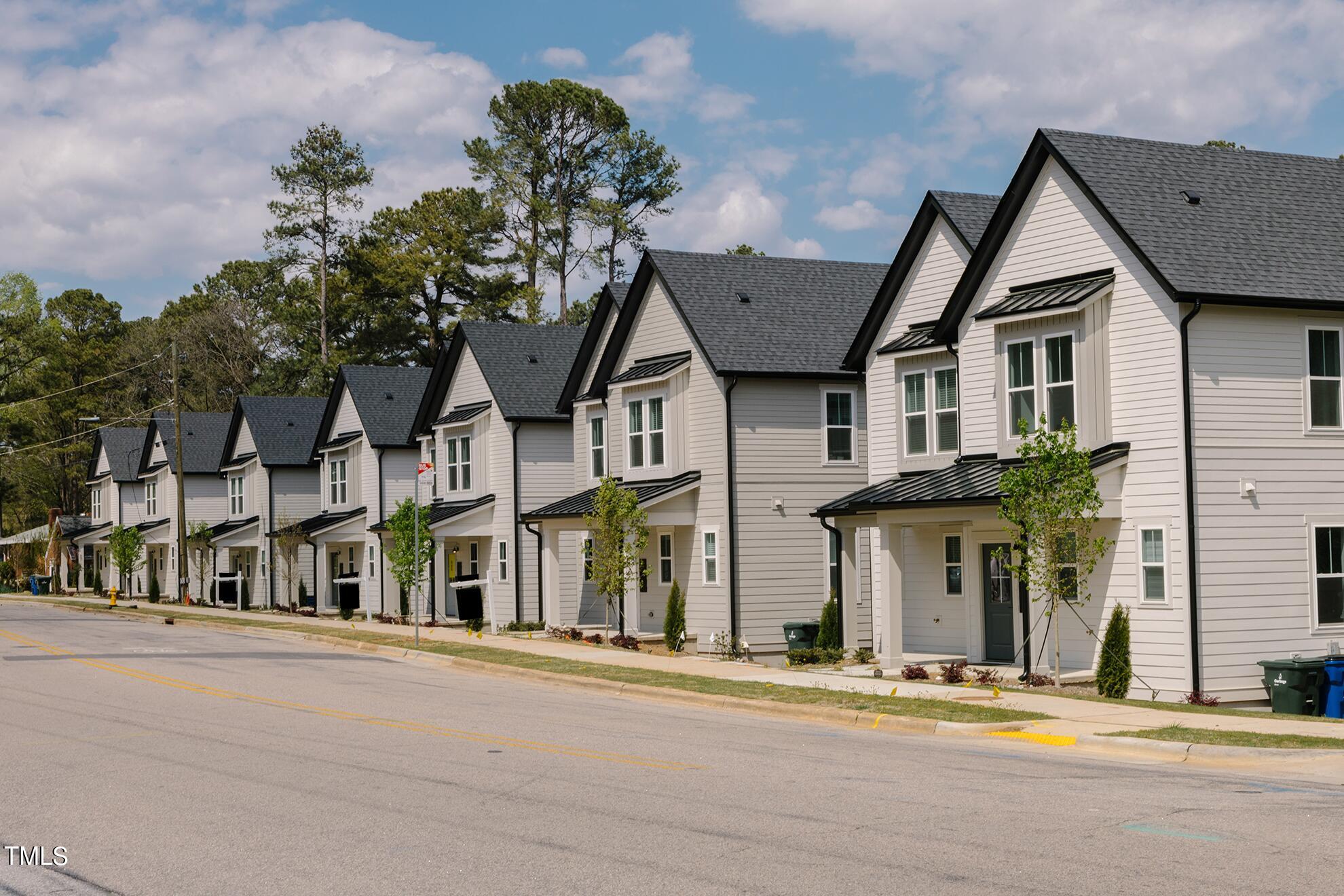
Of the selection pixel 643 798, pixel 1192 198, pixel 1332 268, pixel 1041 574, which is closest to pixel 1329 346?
pixel 1332 268

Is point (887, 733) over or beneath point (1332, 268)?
beneath

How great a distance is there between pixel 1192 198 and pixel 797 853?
17.1 meters

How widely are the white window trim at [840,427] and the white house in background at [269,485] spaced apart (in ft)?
100

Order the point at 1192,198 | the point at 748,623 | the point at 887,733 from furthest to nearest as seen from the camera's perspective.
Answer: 1. the point at 748,623
2. the point at 1192,198
3. the point at 887,733

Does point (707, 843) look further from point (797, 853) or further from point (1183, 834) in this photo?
point (1183, 834)

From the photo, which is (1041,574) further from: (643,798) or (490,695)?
(643,798)

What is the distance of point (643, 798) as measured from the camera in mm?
11867

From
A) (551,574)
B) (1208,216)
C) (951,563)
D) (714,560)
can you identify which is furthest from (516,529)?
(1208,216)

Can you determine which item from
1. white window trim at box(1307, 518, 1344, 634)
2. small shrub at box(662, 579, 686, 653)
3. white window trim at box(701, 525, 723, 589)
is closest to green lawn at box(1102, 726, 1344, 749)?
white window trim at box(1307, 518, 1344, 634)

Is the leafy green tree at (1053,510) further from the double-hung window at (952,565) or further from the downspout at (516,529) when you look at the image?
the downspout at (516,529)

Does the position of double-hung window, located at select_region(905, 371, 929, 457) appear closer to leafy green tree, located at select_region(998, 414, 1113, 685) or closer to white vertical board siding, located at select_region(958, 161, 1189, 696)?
white vertical board siding, located at select_region(958, 161, 1189, 696)

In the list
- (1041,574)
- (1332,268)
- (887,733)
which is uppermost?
(1332,268)

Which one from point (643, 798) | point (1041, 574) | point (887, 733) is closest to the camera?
point (643, 798)

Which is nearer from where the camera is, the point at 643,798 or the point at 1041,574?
the point at 643,798
